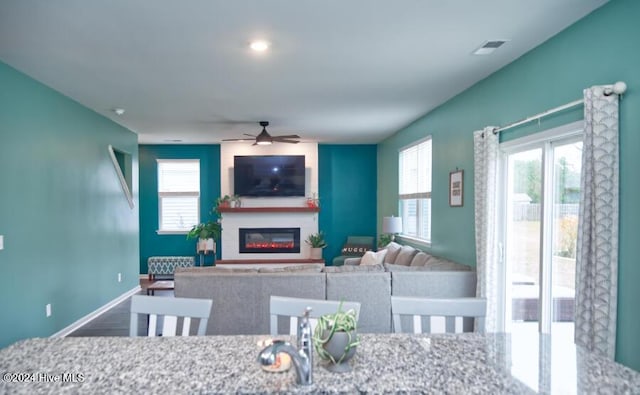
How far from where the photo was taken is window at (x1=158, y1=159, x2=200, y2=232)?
8.45m

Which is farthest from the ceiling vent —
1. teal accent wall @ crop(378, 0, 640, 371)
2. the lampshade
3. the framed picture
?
the lampshade

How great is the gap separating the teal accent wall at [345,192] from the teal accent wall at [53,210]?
3.96 m

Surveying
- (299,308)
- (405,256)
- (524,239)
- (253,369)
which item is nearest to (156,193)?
(405,256)

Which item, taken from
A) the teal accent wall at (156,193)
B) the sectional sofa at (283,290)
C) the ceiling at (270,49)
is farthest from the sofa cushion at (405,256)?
the teal accent wall at (156,193)

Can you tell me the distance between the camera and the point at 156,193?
8.40 metres

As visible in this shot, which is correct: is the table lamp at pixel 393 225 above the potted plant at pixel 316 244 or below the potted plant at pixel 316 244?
Answer: above

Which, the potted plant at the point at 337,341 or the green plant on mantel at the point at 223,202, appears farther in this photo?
the green plant on mantel at the point at 223,202

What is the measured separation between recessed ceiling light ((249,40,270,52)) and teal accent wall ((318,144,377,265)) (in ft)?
18.1

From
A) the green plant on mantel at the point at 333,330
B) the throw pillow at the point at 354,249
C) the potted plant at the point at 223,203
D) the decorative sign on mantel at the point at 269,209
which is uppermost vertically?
the potted plant at the point at 223,203

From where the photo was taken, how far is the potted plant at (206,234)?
26.2 feet

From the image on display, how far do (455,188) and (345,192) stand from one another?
414 cm

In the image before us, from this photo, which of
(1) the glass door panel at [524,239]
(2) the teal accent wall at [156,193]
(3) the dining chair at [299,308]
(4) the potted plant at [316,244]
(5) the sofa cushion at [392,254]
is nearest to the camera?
(3) the dining chair at [299,308]

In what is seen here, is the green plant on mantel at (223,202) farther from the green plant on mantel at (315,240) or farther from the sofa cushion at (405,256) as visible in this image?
the sofa cushion at (405,256)

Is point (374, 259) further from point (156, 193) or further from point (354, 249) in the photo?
point (156, 193)
